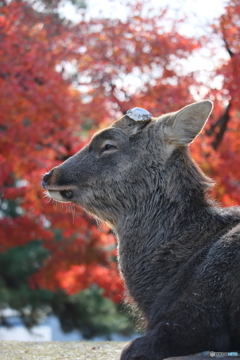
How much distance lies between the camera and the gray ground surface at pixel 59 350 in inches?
195

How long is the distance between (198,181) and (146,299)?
39.9 inches

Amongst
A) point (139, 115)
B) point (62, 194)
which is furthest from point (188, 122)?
point (62, 194)

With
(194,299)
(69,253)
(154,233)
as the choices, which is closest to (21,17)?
(69,253)

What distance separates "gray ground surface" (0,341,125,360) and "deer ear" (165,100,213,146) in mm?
2110

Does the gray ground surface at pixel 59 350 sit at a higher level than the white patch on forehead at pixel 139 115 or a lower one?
lower

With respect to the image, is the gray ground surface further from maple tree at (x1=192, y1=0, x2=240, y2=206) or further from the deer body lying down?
maple tree at (x1=192, y1=0, x2=240, y2=206)

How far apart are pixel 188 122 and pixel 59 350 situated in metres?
2.78

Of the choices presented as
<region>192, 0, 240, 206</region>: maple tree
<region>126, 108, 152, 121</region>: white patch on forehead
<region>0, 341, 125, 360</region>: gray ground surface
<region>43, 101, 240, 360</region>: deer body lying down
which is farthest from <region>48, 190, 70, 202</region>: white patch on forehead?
<region>192, 0, 240, 206</region>: maple tree

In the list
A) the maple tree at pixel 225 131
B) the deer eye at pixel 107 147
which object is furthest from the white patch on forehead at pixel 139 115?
the maple tree at pixel 225 131

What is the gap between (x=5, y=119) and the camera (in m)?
8.70

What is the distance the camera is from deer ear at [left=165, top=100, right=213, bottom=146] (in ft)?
13.6

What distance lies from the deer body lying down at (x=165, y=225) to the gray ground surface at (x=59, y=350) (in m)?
1.27

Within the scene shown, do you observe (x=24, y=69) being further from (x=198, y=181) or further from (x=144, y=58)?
(x=198, y=181)

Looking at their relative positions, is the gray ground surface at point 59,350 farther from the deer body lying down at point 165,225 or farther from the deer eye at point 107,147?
the deer eye at point 107,147
